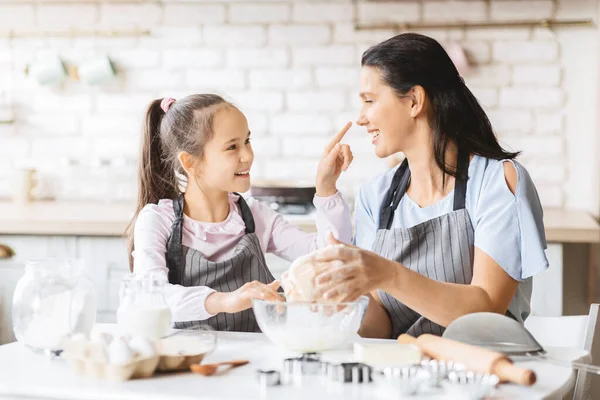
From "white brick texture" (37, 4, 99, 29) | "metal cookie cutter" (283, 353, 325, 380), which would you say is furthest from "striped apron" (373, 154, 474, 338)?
"white brick texture" (37, 4, 99, 29)

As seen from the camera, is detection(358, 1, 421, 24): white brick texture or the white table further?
detection(358, 1, 421, 24): white brick texture

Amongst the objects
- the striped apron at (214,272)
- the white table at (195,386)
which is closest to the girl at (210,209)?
the striped apron at (214,272)

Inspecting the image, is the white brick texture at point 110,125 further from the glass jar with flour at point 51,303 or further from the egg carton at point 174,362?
the egg carton at point 174,362

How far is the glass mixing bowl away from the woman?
1.05ft

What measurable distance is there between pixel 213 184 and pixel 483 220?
70cm

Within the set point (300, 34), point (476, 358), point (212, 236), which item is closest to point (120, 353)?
point (476, 358)

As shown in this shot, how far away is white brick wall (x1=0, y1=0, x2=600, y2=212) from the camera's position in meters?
3.57

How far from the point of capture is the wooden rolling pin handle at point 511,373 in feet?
4.12

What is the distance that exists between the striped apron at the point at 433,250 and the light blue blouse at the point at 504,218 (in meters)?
0.03

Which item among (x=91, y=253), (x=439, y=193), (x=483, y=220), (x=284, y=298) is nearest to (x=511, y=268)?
(x=483, y=220)

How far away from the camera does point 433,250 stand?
1998mm

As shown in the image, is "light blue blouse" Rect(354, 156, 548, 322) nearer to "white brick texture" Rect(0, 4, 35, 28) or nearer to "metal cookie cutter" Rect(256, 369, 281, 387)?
"metal cookie cutter" Rect(256, 369, 281, 387)

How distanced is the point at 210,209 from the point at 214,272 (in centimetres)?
22

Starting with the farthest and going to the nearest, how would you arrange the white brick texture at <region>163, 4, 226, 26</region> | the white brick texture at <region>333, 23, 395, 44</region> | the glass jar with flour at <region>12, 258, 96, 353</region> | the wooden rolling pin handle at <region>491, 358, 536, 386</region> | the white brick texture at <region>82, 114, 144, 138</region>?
the white brick texture at <region>82, 114, 144, 138</region> < the white brick texture at <region>163, 4, 226, 26</region> < the white brick texture at <region>333, 23, 395, 44</region> < the glass jar with flour at <region>12, 258, 96, 353</region> < the wooden rolling pin handle at <region>491, 358, 536, 386</region>
